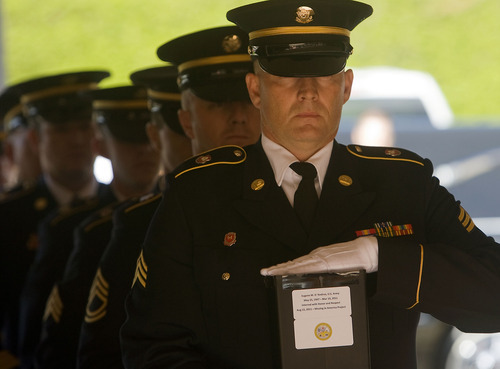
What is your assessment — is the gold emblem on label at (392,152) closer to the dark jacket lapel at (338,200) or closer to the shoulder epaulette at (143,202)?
the dark jacket lapel at (338,200)

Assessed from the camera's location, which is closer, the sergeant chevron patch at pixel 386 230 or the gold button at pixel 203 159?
the sergeant chevron patch at pixel 386 230

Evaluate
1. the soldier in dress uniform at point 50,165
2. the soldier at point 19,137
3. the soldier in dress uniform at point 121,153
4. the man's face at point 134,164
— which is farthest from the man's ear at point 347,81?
the soldier at point 19,137

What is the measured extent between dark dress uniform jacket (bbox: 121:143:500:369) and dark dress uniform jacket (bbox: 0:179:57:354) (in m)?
2.30

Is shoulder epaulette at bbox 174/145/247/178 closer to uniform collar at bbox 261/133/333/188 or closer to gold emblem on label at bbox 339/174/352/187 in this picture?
uniform collar at bbox 261/133/333/188

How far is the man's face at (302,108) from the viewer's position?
2.30 meters

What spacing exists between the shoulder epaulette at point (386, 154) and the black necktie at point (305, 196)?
17 cm

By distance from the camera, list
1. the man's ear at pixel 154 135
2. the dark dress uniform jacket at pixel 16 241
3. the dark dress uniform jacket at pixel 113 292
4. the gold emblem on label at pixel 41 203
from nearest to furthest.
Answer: the dark dress uniform jacket at pixel 113 292
the man's ear at pixel 154 135
the dark dress uniform jacket at pixel 16 241
the gold emblem on label at pixel 41 203

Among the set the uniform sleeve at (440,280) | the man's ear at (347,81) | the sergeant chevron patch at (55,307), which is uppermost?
the man's ear at (347,81)

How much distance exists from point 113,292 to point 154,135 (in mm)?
796

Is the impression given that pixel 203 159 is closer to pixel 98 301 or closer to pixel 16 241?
pixel 98 301

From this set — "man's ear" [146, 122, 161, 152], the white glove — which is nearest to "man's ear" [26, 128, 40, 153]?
"man's ear" [146, 122, 161, 152]

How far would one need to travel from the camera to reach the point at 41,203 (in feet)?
16.0

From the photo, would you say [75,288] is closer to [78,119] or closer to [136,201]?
[136,201]

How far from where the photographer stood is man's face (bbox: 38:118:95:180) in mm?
4609
